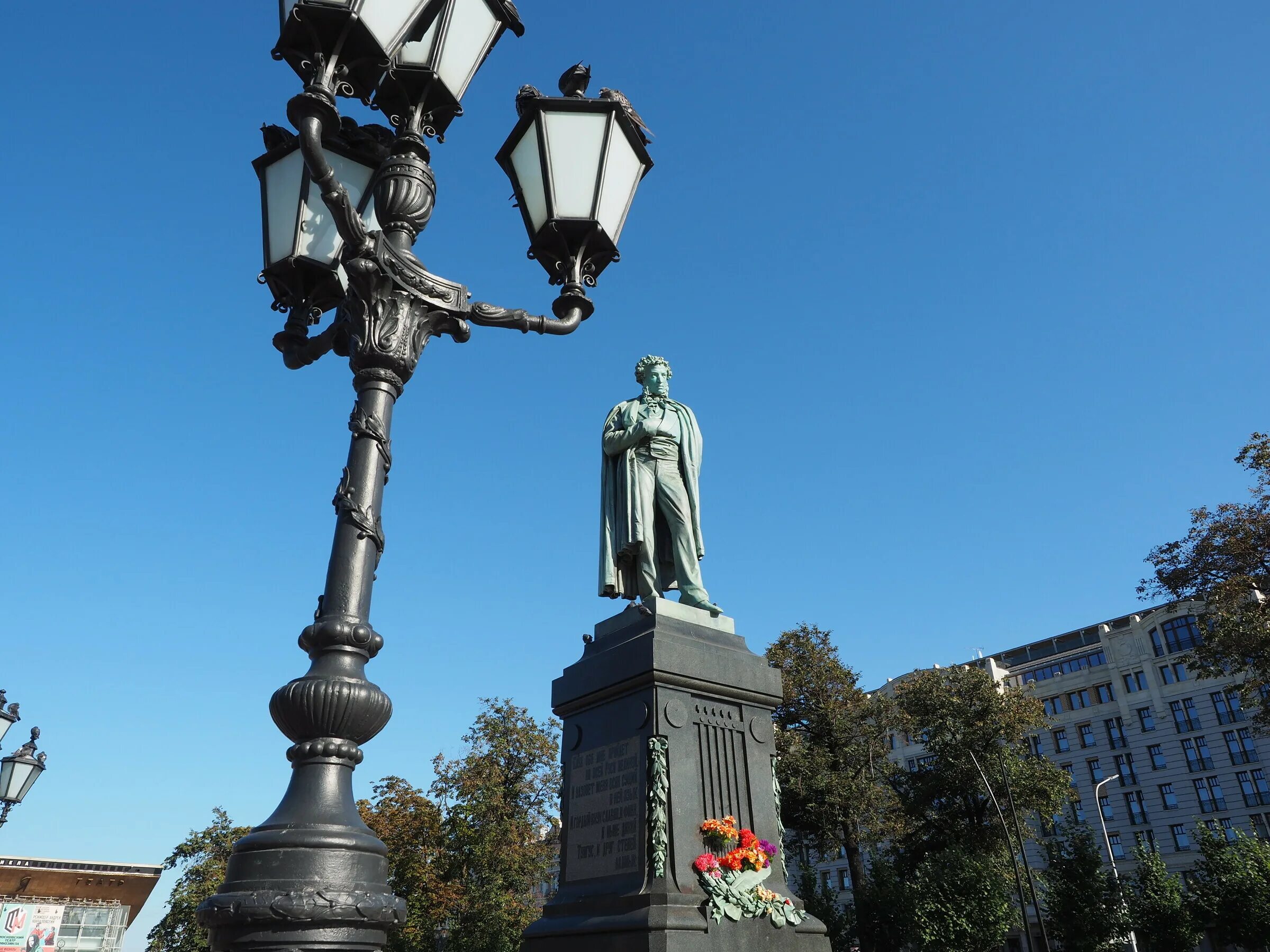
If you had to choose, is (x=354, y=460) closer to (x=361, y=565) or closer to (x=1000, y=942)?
(x=361, y=565)

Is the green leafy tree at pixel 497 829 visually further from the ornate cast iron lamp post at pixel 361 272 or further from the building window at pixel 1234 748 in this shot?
the building window at pixel 1234 748

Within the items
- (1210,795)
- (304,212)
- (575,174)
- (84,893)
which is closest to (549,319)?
(575,174)

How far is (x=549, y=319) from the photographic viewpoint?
200 inches

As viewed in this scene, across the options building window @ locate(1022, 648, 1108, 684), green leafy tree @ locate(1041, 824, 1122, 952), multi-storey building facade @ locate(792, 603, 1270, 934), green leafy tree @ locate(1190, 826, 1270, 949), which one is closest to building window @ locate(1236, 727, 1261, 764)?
multi-storey building facade @ locate(792, 603, 1270, 934)

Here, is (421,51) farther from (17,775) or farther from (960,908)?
(960,908)

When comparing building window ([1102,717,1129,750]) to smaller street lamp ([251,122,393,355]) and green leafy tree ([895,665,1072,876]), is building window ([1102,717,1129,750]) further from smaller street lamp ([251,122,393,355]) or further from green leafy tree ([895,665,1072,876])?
smaller street lamp ([251,122,393,355])

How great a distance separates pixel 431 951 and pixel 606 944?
102 ft

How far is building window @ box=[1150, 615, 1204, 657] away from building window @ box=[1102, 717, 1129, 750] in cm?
517

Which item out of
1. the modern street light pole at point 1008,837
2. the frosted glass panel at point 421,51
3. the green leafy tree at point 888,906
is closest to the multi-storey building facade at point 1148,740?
the modern street light pole at point 1008,837

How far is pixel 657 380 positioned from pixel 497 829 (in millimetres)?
26784

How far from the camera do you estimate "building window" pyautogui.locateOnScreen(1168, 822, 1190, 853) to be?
177ft

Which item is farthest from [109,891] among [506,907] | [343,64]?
[343,64]

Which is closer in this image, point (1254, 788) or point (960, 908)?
point (960, 908)

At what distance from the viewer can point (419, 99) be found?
4707 millimetres
